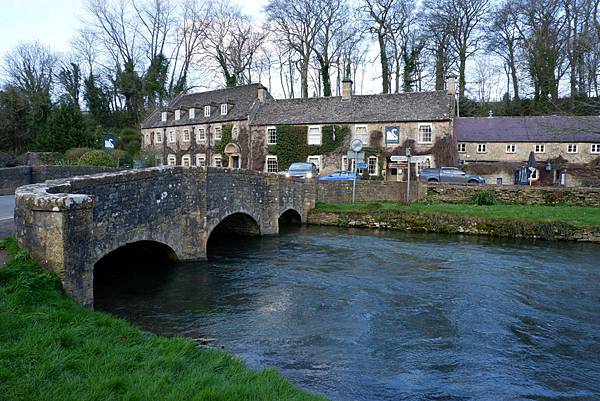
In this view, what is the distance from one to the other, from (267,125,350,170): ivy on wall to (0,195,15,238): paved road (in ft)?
68.1

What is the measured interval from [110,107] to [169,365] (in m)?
52.1

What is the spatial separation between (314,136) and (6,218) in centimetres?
2453

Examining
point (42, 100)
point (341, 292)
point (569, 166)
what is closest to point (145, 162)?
point (42, 100)

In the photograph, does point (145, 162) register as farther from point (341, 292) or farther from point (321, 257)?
point (341, 292)

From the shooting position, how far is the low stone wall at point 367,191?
24.8 metres

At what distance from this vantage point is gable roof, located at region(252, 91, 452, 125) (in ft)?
102

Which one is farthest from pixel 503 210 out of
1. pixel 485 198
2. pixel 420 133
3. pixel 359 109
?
pixel 359 109

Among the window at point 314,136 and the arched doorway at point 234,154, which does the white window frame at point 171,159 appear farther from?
the window at point 314,136

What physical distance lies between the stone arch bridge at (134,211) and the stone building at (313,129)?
12225mm

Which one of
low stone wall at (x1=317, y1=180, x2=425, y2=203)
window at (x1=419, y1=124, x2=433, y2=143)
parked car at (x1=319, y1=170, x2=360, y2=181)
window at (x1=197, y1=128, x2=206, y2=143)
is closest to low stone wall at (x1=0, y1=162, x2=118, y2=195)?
low stone wall at (x1=317, y1=180, x2=425, y2=203)

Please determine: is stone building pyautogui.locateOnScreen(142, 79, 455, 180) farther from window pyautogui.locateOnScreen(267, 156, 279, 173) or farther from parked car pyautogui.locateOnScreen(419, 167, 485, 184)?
parked car pyautogui.locateOnScreen(419, 167, 485, 184)

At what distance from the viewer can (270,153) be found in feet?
115

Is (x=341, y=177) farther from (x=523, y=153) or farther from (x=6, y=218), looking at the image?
(x=6, y=218)

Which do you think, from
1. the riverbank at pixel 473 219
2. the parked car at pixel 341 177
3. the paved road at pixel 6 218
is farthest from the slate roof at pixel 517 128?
the paved road at pixel 6 218
